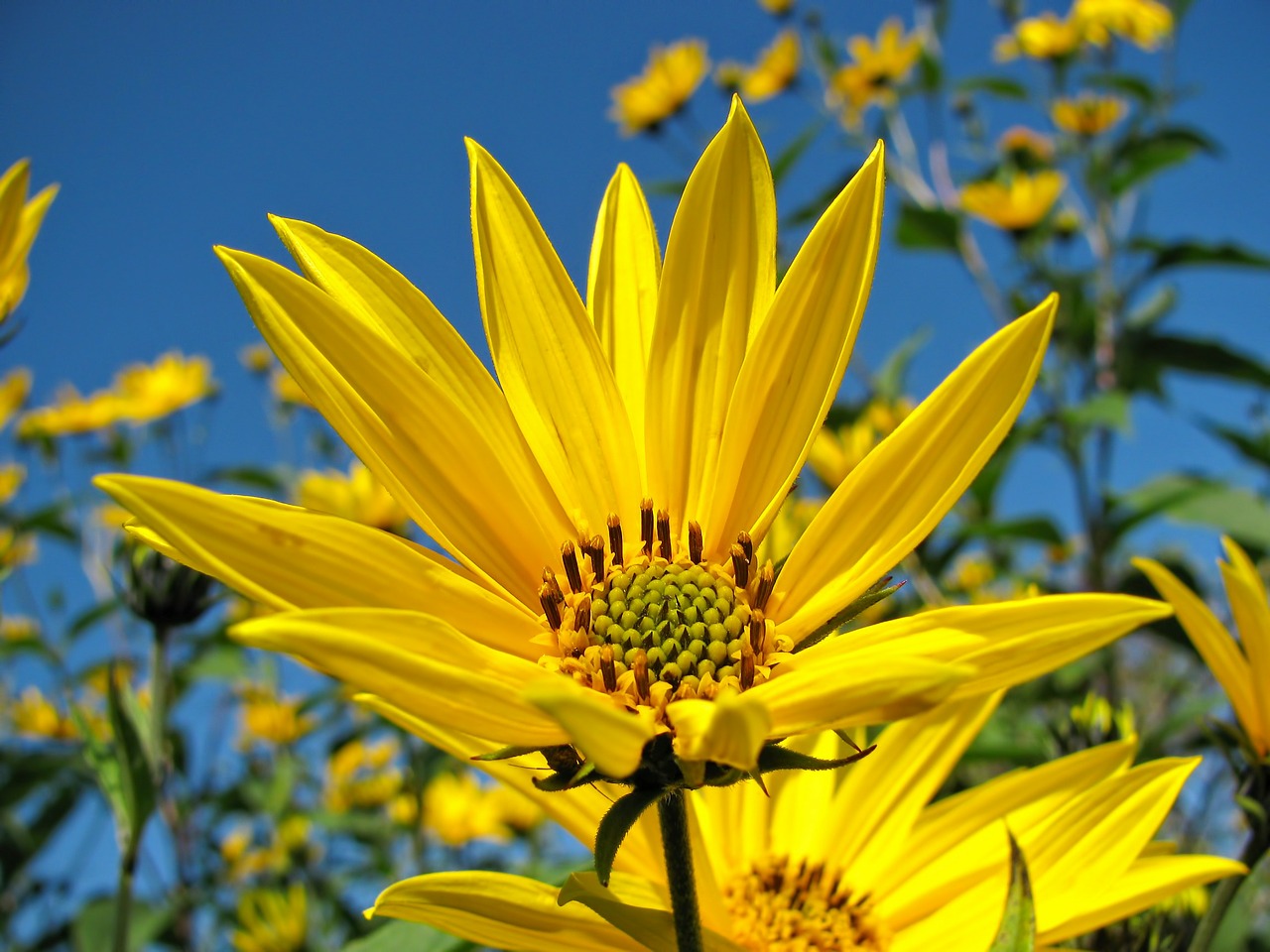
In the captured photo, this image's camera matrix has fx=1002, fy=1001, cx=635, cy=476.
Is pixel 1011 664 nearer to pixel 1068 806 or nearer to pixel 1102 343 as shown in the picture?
pixel 1068 806

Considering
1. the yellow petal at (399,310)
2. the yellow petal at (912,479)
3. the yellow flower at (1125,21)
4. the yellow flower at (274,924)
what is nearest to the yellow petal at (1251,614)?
the yellow petal at (912,479)

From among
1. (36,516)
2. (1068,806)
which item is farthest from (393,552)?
(36,516)

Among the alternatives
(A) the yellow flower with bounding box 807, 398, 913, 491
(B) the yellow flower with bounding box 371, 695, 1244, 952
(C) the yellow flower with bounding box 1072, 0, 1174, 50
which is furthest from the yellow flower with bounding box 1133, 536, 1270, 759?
(C) the yellow flower with bounding box 1072, 0, 1174, 50

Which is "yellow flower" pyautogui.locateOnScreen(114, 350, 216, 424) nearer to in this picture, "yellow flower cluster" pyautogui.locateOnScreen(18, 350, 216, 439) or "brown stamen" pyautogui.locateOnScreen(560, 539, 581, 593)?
"yellow flower cluster" pyautogui.locateOnScreen(18, 350, 216, 439)

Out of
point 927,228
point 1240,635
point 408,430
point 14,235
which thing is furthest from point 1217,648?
point 927,228

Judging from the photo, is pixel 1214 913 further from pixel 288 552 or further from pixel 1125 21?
pixel 1125 21

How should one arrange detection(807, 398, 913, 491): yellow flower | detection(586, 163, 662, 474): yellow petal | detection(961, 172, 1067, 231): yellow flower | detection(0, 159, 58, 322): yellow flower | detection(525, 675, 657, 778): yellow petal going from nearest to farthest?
detection(525, 675, 657, 778): yellow petal < detection(586, 163, 662, 474): yellow petal < detection(0, 159, 58, 322): yellow flower < detection(807, 398, 913, 491): yellow flower < detection(961, 172, 1067, 231): yellow flower

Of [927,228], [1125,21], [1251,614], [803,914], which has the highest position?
[1125,21]
